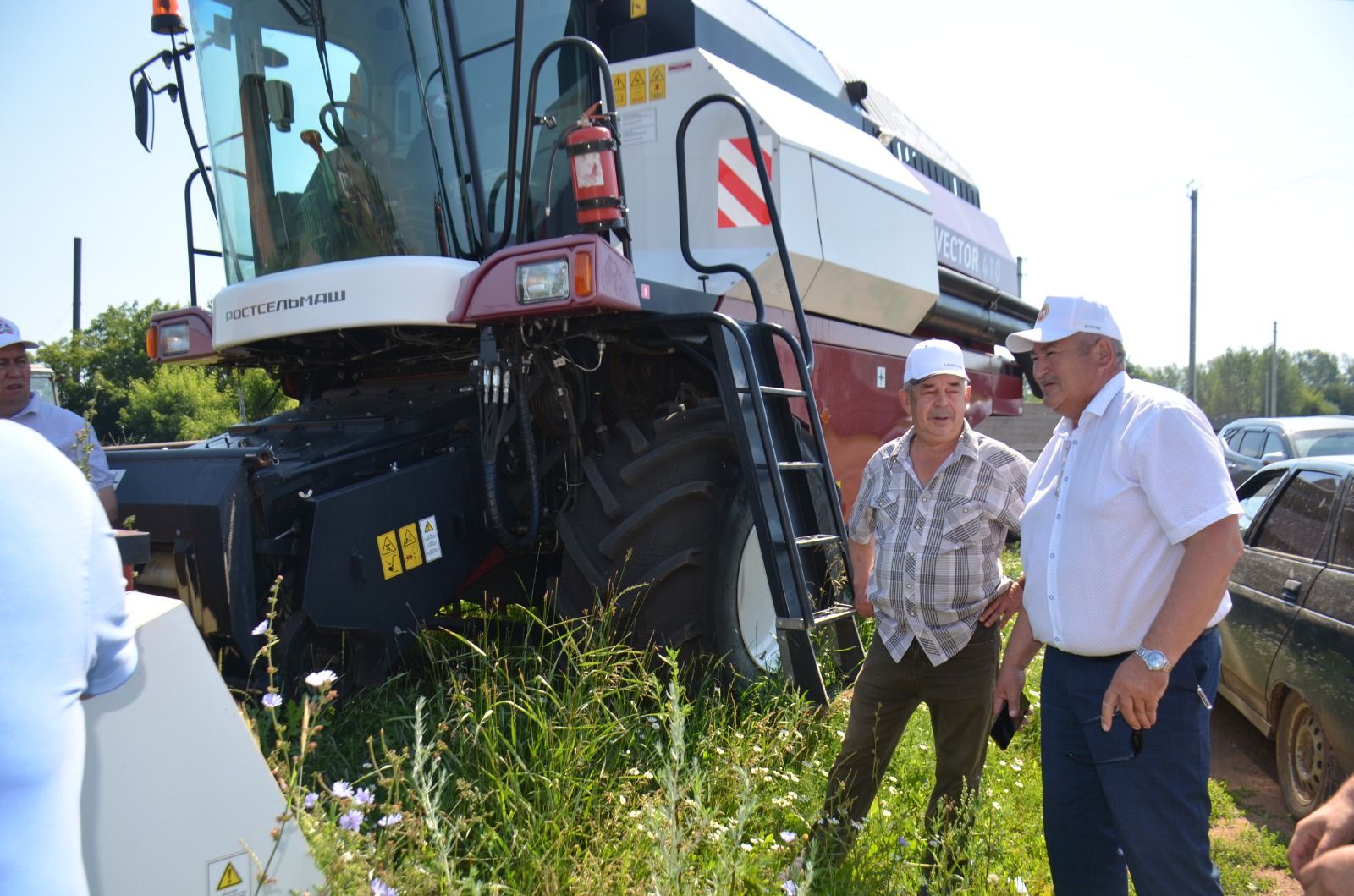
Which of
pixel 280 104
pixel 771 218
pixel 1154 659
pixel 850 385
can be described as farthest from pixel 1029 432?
pixel 1154 659

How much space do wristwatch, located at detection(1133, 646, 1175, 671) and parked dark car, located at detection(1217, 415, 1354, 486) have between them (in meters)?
7.46

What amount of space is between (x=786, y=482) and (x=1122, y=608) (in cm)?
161

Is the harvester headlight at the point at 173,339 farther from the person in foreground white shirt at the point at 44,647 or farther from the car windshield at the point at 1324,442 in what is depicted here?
the car windshield at the point at 1324,442

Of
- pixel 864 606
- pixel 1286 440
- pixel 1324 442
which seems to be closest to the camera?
pixel 864 606

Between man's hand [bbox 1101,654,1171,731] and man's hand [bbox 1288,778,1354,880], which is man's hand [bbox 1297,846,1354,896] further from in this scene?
man's hand [bbox 1101,654,1171,731]

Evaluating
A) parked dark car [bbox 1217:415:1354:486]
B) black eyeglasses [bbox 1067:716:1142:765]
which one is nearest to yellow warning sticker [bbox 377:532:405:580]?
black eyeglasses [bbox 1067:716:1142:765]

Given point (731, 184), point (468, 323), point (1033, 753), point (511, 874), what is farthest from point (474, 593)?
point (1033, 753)

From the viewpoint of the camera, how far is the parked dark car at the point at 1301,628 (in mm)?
3447

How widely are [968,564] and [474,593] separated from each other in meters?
2.24

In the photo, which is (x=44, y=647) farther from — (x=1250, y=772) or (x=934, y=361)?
(x=1250, y=772)

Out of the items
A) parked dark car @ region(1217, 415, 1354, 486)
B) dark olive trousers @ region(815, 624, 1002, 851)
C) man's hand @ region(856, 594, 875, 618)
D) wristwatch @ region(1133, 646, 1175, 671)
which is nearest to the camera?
wristwatch @ region(1133, 646, 1175, 671)

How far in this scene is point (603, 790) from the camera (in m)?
2.90

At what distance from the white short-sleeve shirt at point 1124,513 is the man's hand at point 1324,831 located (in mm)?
698

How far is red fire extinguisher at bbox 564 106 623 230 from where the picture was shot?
133 inches
